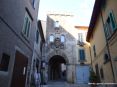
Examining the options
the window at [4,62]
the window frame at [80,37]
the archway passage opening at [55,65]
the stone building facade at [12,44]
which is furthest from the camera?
the archway passage opening at [55,65]

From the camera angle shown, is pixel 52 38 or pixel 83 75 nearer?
pixel 83 75

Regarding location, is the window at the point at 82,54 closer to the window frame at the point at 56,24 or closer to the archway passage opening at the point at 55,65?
the archway passage opening at the point at 55,65

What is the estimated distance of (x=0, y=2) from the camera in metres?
5.85

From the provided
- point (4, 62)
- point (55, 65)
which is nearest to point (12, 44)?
point (4, 62)

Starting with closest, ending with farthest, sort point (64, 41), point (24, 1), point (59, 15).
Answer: point (24, 1) < point (64, 41) < point (59, 15)

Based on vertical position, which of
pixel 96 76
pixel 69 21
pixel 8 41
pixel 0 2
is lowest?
pixel 96 76

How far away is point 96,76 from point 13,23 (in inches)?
441

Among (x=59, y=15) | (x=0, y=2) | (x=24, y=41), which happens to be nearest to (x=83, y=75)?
(x=59, y=15)

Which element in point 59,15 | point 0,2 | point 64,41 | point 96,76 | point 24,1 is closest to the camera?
point 0,2

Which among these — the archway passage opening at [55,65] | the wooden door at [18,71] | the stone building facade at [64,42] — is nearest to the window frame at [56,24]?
the stone building facade at [64,42]

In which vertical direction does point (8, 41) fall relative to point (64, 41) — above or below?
below

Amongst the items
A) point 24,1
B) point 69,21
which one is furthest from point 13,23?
point 69,21

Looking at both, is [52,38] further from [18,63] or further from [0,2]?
[0,2]

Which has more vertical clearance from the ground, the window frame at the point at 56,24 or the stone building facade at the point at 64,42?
the window frame at the point at 56,24
